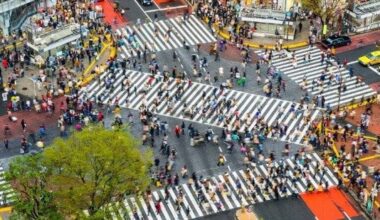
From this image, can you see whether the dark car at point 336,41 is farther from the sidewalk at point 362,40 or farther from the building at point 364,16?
the building at point 364,16

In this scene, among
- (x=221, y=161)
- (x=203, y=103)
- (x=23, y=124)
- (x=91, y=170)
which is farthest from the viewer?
(x=203, y=103)

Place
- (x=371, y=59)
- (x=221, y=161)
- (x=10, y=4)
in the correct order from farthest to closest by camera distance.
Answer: (x=10, y=4) → (x=371, y=59) → (x=221, y=161)

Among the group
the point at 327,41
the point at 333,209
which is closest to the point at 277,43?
the point at 327,41

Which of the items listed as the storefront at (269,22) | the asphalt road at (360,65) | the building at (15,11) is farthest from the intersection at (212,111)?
the building at (15,11)

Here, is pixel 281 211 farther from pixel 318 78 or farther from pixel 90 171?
pixel 318 78

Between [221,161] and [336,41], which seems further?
[336,41]

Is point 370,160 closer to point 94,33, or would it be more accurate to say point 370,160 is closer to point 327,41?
point 327,41

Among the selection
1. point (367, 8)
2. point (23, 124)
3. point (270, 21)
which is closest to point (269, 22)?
→ point (270, 21)
